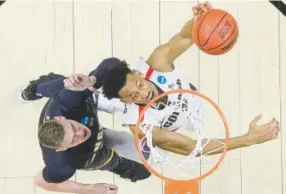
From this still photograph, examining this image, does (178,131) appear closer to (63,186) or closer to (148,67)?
(148,67)

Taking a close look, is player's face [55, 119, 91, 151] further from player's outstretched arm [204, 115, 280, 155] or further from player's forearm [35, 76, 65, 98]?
player's outstretched arm [204, 115, 280, 155]

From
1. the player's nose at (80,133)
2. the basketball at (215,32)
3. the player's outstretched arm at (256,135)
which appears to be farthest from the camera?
the player's outstretched arm at (256,135)

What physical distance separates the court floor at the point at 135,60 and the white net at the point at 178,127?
0.33 ft

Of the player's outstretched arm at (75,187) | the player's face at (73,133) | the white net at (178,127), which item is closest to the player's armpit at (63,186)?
the player's outstretched arm at (75,187)

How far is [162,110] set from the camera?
1.64 metres

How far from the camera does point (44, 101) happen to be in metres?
1.66

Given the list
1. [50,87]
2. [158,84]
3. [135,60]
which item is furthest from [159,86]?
[50,87]

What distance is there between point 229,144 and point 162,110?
0.96 feet

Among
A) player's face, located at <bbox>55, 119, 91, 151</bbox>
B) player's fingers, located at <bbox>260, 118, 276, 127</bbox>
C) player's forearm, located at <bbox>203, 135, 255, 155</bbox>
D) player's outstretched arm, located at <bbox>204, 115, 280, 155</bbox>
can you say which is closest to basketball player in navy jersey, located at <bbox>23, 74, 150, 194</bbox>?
player's face, located at <bbox>55, 119, 91, 151</bbox>

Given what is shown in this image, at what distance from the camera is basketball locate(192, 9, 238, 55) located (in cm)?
152

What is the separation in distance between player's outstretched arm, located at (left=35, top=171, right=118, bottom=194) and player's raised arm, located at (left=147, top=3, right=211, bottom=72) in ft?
1.53

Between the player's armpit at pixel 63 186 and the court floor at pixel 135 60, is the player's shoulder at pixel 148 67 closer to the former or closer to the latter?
the court floor at pixel 135 60

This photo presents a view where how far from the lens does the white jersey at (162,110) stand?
5.36ft

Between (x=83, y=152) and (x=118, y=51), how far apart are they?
1.29 ft
